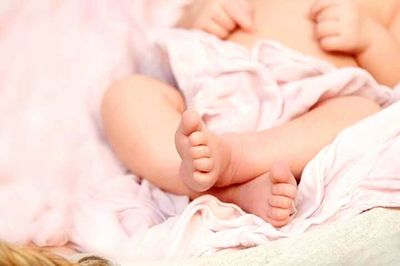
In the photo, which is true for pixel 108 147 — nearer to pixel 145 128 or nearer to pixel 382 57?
pixel 145 128

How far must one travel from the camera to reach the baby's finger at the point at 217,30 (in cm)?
127

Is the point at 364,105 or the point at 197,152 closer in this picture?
the point at 197,152

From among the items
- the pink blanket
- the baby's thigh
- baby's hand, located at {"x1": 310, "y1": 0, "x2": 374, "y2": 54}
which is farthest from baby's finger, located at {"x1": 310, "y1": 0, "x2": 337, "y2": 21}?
the baby's thigh

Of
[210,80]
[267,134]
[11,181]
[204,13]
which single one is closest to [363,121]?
[267,134]

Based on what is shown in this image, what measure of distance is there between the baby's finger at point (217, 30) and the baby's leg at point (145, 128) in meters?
0.16

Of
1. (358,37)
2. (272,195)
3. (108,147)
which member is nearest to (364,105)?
(358,37)

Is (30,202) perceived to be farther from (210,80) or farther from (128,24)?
(128,24)

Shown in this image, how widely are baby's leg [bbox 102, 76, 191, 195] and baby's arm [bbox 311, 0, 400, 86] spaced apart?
0.28 metres

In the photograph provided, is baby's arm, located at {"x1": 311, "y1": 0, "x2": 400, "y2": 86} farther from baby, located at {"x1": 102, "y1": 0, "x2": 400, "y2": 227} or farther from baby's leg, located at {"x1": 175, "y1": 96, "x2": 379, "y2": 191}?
baby's leg, located at {"x1": 175, "y1": 96, "x2": 379, "y2": 191}

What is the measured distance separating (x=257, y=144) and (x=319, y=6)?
33 centimetres

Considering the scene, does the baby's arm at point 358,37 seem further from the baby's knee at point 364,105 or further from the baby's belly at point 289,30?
the baby's knee at point 364,105

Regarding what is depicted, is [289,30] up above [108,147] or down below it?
above

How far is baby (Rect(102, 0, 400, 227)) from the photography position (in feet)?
3.10

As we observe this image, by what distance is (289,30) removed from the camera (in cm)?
126
